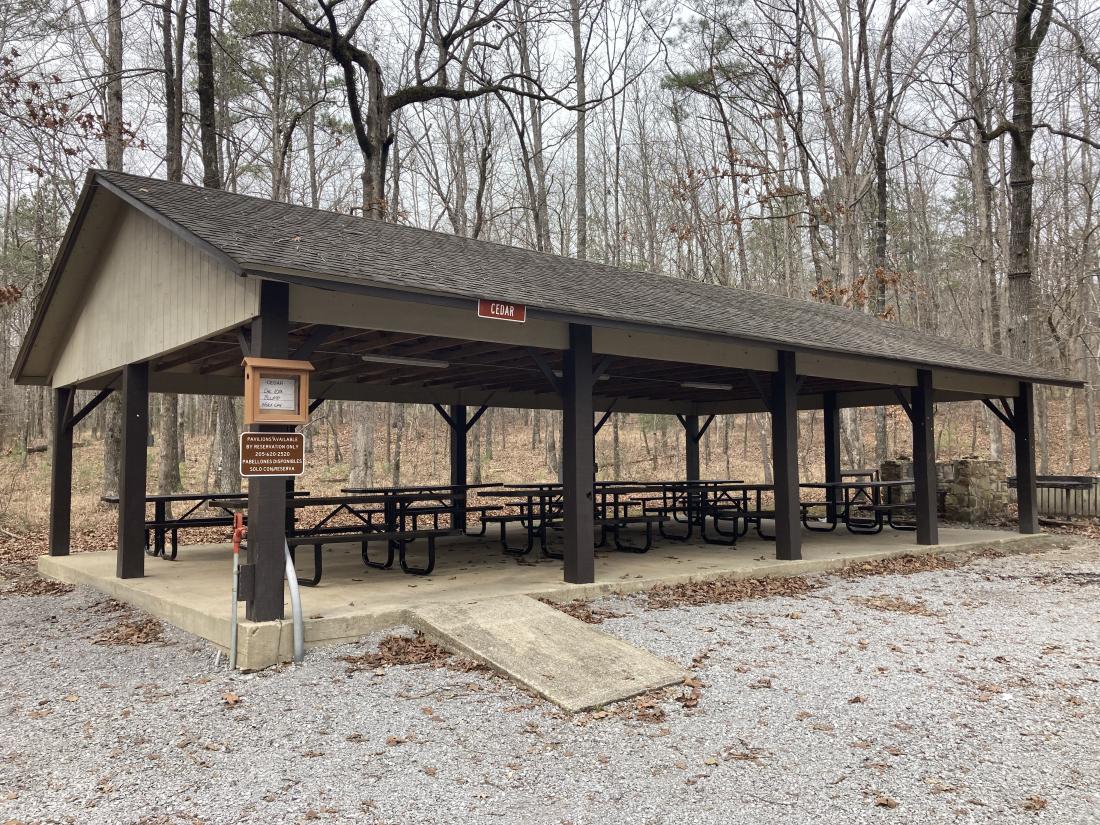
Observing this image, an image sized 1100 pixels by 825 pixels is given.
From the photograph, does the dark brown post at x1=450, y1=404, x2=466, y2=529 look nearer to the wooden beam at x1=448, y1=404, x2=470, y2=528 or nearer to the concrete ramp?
the wooden beam at x1=448, y1=404, x2=470, y2=528

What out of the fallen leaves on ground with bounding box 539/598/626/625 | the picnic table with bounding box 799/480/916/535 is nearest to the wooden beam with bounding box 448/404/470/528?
the picnic table with bounding box 799/480/916/535

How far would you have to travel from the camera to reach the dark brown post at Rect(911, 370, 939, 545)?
959 cm

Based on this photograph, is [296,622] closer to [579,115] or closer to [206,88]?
[206,88]

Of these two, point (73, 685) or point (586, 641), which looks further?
point (586, 641)

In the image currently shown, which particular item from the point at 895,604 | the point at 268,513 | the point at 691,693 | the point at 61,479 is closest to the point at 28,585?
the point at 61,479

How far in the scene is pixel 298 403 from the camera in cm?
478

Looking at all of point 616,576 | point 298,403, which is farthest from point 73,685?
point 616,576

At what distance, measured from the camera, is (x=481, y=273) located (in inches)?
251

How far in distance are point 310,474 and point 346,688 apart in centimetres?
1967

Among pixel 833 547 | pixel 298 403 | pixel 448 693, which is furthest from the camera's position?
pixel 833 547

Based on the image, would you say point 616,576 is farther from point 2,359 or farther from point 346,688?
point 2,359

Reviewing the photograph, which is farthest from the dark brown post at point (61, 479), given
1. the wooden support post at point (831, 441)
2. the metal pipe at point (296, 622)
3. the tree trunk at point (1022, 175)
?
the tree trunk at point (1022, 175)

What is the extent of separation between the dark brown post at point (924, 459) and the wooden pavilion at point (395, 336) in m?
0.03

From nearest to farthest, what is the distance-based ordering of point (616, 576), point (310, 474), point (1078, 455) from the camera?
point (616, 576) → point (310, 474) → point (1078, 455)
